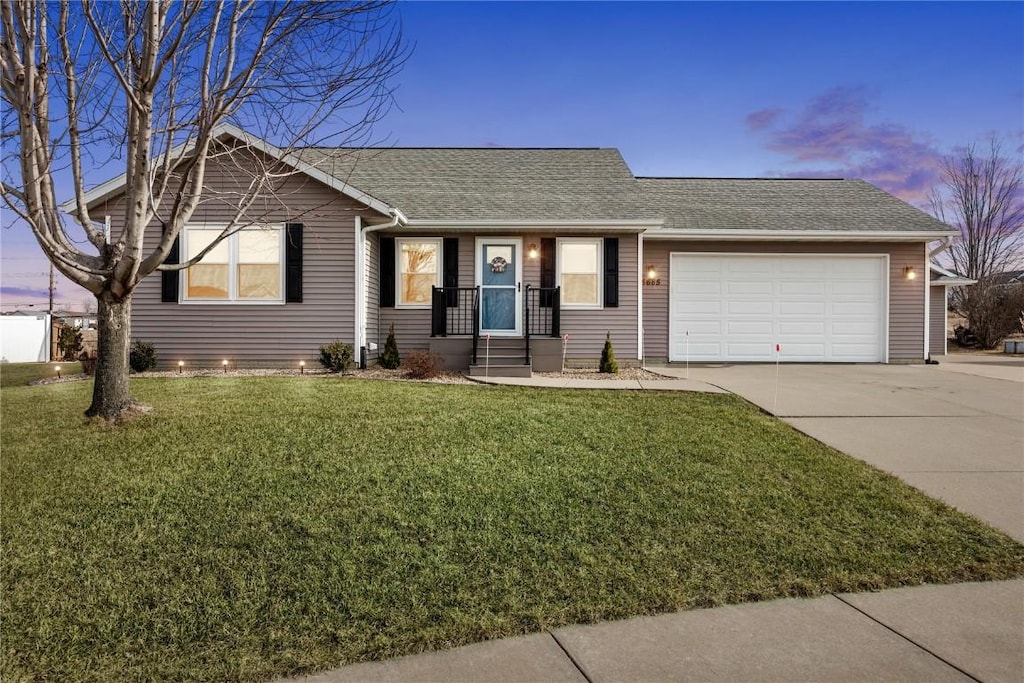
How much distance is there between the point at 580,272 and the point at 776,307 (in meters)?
4.73

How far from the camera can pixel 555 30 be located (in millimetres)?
9125

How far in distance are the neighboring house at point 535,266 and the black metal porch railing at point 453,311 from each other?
0.05 m

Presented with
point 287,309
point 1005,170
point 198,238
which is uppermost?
point 1005,170

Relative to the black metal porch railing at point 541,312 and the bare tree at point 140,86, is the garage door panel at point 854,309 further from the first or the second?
the bare tree at point 140,86

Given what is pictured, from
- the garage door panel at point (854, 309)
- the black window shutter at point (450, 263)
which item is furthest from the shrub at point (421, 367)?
the garage door panel at point (854, 309)

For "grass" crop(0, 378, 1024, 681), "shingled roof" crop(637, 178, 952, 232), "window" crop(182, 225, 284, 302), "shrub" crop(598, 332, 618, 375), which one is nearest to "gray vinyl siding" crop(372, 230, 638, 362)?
"shrub" crop(598, 332, 618, 375)

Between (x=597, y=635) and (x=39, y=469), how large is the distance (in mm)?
4741

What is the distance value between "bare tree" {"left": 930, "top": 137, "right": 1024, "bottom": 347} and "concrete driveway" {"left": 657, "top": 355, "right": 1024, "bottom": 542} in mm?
19395

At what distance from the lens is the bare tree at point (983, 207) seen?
26.0 meters

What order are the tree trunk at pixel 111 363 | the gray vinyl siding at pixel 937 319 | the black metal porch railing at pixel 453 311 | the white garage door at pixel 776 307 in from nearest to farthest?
the tree trunk at pixel 111 363, the black metal porch railing at pixel 453 311, the white garage door at pixel 776 307, the gray vinyl siding at pixel 937 319

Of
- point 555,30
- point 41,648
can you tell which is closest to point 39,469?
point 41,648

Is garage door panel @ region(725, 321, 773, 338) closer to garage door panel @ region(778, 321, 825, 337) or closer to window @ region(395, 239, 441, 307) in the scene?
garage door panel @ region(778, 321, 825, 337)

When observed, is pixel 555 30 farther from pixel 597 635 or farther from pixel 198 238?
pixel 597 635

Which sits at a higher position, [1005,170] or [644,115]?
[1005,170]
